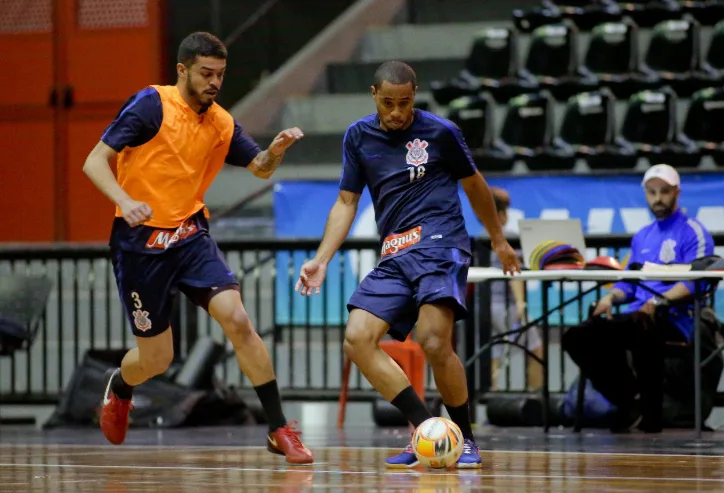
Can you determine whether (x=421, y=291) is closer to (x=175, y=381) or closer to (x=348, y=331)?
(x=348, y=331)

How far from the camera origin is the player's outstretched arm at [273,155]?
23.7ft

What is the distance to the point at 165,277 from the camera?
7.54m

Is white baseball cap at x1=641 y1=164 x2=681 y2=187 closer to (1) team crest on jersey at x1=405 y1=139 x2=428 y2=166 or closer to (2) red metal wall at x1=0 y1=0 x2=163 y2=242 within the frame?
(1) team crest on jersey at x1=405 y1=139 x2=428 y2=166

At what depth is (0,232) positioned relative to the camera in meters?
18.6

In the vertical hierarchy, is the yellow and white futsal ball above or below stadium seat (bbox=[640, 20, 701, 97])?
below

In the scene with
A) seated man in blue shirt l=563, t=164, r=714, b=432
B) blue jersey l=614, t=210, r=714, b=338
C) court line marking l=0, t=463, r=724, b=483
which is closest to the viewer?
court line marking l=0, t=463, r=724, b=483

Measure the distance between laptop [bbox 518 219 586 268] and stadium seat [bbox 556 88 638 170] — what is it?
4188 mm

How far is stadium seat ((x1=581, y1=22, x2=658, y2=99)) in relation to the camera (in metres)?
15.0


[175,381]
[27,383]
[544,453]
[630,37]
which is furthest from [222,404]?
[630,37]

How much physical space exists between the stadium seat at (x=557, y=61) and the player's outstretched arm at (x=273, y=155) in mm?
7941

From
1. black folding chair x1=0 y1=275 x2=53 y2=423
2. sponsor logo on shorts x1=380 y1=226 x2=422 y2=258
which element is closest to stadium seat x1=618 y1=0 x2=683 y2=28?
black folding chair x1=0 y1=275 x2=53 y2=423

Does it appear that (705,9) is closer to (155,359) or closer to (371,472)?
(155,359)

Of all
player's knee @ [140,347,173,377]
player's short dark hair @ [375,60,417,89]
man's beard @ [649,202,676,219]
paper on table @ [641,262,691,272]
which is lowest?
player's knee @ [140,347,173,377]

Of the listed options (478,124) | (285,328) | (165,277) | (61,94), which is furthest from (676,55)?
(165,277)
